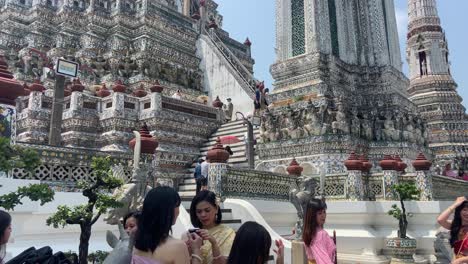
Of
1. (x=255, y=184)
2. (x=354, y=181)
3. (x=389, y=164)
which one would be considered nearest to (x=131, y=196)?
(x=255, y=184)

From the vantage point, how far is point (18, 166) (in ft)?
18.0

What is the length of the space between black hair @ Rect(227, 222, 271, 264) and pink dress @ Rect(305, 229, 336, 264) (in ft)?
4.98

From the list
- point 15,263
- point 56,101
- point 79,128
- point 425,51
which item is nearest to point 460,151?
point 425,51

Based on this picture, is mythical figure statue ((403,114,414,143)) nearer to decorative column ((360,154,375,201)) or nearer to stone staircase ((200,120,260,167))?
decorative column ((360,154,375,201))

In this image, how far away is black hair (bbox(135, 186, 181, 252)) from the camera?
2533 mm

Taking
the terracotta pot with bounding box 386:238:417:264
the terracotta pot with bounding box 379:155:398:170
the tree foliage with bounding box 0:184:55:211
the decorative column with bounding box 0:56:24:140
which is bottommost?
the terracotta pot with bounding box 386:238:417:264

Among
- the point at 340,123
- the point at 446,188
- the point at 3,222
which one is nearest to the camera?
the point at 3,222

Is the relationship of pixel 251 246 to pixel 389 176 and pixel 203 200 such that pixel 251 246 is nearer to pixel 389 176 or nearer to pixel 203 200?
pixel 203 200

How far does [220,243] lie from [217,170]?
19.5ft

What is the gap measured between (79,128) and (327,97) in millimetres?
Answer: 10306

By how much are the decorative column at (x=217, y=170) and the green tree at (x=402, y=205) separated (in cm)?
446

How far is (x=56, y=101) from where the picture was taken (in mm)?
11523

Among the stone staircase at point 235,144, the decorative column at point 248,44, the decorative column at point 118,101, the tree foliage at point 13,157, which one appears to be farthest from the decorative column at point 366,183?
the decorative column at point 248,44

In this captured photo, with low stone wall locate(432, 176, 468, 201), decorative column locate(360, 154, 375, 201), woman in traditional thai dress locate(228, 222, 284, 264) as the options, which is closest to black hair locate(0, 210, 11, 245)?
woman in traditional thai dress locate(228, 222, 284, 264)
